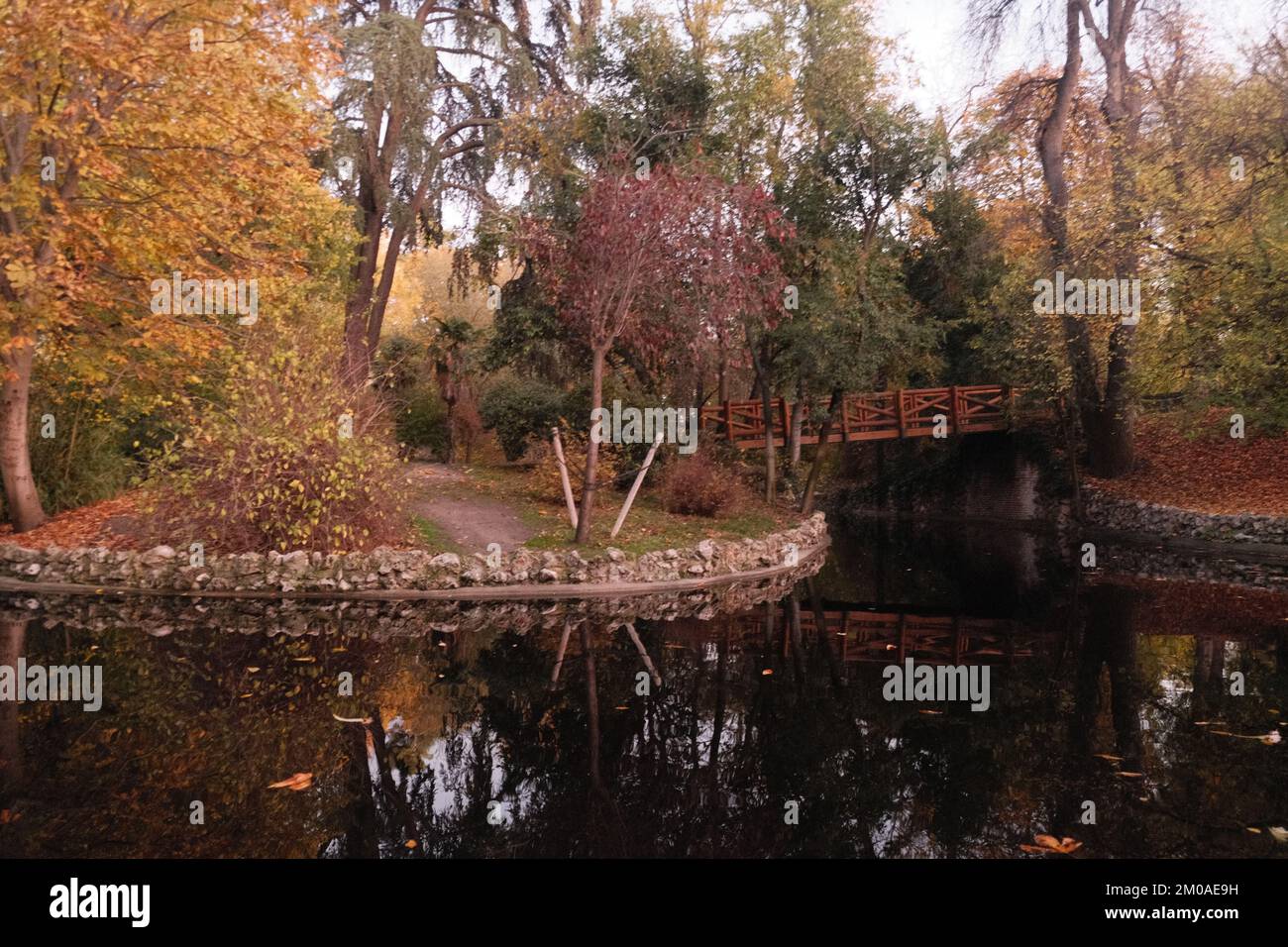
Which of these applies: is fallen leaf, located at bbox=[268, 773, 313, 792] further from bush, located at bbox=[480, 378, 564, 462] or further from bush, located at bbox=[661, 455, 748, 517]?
bush, located at bbox=[480, 378, 564, 462]

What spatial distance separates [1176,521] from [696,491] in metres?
10.5

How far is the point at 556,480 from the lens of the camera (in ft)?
52.1

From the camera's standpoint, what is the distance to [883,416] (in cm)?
2342

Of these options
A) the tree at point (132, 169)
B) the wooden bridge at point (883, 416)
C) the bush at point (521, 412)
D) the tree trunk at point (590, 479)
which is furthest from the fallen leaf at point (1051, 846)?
the bush at point (521, 412)

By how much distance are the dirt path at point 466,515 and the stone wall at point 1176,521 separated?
13.5 meters

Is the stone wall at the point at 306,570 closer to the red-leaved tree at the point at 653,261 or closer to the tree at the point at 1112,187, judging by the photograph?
the red-leaved tree at the point at 653,261

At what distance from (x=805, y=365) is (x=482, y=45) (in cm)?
1149

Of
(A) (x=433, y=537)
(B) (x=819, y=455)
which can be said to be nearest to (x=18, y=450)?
(A) (x=433, y=537)

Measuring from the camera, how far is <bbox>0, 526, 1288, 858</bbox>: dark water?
449 centimetres

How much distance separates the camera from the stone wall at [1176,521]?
16.5 meters

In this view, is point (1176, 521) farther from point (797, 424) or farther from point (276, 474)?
point (276, 474)

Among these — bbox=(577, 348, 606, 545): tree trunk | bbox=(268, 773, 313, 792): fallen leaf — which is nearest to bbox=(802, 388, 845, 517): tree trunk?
bbox=(577, 348, 606, 545): tree trunk

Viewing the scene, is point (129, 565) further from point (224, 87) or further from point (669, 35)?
point (669, 35)
